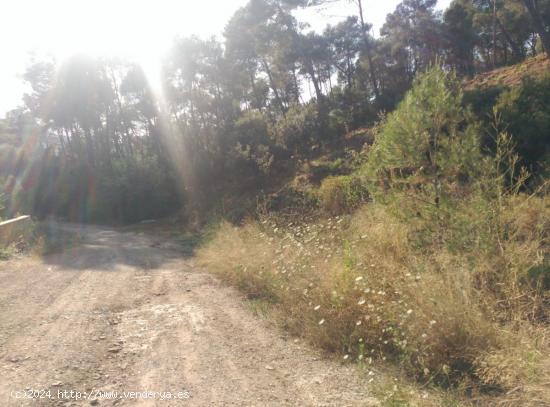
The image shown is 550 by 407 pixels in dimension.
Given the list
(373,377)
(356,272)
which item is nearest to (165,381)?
(373,377)

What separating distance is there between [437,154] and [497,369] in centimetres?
316

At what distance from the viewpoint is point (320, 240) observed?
650 centimetres

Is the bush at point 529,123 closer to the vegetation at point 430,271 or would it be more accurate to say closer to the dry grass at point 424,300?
the vegetation at point 430,271

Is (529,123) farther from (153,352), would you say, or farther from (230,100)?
(230,100)

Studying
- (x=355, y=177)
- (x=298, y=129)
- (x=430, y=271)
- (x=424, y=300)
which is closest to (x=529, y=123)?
(x=355, y=177)

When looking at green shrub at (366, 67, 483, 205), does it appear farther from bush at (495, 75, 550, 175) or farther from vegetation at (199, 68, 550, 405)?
bush at (495, 75, 550, 175)

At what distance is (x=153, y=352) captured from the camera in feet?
12.4

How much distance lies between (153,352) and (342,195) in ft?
29.6

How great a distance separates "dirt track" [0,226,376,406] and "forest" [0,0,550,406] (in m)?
0.42

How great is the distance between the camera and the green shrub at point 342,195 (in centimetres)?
1068

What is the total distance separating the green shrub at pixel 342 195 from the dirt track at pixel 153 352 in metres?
5.50

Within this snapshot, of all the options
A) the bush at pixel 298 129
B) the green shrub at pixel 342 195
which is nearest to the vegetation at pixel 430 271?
the green shrub at pixel 342 195

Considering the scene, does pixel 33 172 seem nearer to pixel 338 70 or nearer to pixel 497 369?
pixel 338 70

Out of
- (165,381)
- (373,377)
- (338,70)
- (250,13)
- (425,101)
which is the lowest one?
(373,377)
